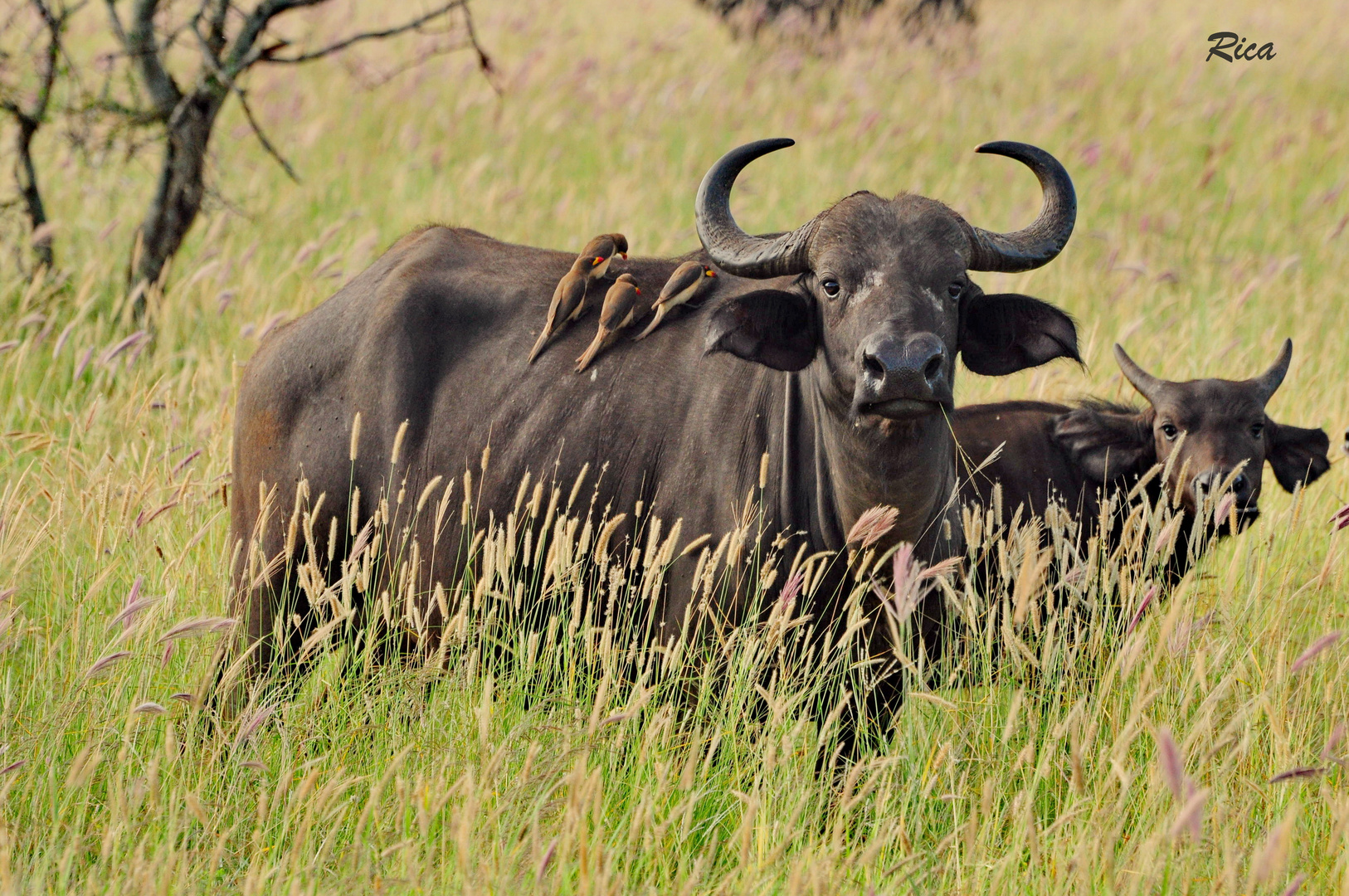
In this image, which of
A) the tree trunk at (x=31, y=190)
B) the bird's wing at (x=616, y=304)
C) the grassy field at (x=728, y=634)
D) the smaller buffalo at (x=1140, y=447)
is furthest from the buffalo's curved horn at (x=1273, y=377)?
the tree trunk at (x=31, y=190)

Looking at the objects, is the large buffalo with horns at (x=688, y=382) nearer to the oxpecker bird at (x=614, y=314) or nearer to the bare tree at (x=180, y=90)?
the oxpecker bird at (x=614, y=314)

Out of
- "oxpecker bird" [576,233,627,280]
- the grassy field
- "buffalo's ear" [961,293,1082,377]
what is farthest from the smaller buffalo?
"oxpecker bird" [576,233,627,280]

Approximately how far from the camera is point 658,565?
12.3ft

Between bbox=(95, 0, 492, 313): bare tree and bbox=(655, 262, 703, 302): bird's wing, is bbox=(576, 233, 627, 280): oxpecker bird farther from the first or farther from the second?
bbox=(95, 0, 492, 313): bare tree

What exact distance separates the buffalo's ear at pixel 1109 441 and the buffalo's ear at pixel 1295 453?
451mm

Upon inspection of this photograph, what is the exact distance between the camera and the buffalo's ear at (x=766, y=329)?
3.95m

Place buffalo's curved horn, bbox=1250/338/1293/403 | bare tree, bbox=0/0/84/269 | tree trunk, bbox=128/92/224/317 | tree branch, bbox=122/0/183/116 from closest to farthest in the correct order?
buffalo's curved horn, bbox=1250/338/1293/403, bare tree, bbox=0/0/84/269, tree branch, bbox=122/0/183/116, tree trunk, bbox=128/92/224/317

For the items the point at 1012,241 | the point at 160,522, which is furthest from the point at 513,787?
the point at 160,522

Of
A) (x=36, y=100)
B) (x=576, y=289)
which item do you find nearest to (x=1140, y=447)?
(x=576, y=289)

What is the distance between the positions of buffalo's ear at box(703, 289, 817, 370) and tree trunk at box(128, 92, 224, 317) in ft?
15.0

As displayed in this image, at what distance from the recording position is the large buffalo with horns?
12.5 feet

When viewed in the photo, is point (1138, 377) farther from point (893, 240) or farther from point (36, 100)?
point (36, 100)

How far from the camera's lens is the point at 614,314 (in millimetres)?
4480

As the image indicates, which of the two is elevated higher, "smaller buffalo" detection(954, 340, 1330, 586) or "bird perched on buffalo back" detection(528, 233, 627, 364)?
"bird perched on buffalo back" detection(528, 233, 627, 364)
